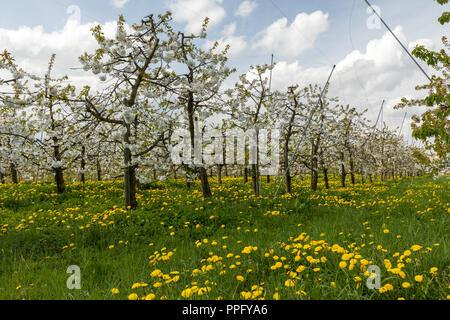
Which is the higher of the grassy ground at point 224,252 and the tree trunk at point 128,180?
the tree trunk at point 128,180

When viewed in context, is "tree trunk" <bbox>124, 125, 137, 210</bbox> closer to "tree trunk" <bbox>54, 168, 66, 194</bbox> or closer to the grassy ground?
the grassy ground

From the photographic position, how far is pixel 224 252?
4297 mm

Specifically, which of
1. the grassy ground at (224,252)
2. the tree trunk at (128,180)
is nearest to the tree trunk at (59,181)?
the grassy ground at (224,252)

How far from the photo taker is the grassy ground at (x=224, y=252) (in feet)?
8.57

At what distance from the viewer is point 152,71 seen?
27.9 feet

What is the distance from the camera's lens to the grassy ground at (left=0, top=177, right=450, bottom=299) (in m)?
2.61

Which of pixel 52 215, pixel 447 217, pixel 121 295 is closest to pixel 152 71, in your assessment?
pixel 52 215

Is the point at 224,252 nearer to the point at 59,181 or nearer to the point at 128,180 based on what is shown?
the point at 128,180

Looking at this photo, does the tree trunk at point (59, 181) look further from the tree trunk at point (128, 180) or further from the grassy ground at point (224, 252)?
the tree trunk at point (128, 180)

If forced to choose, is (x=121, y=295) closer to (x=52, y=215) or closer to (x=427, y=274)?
(x=427, y=274)

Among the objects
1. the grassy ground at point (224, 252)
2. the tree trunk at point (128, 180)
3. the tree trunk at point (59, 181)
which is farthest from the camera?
the tree trunk at point (59, 181)

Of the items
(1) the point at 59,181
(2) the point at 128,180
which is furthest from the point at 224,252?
(1) the point at 59,181

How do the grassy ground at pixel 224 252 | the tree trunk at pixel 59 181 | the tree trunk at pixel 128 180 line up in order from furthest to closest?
the tree trunk at pixel 59 181, the tree trunk at pixel 128 180, the grassy ground at pixel 224 252
